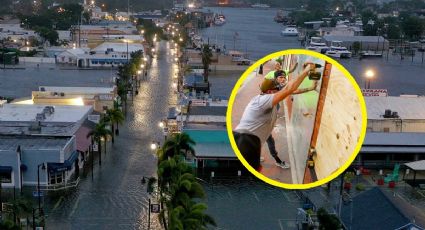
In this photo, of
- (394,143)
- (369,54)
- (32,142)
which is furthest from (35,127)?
(369,54)

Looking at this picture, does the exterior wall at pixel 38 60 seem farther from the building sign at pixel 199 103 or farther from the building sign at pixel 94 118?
the building sign at pixel 94 118

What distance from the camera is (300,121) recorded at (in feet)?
7.37

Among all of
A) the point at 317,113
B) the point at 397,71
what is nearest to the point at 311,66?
the point at 317,113

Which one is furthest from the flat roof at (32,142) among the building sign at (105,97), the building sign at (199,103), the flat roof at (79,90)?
the flat roof at (79,90)

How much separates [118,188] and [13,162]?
7.36 feet

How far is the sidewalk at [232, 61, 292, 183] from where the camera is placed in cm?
226

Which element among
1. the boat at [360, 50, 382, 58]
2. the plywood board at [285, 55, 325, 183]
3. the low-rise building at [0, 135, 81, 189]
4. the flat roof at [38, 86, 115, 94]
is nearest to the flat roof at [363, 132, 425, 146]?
the low-rise building at [0, 135, 81, 189]

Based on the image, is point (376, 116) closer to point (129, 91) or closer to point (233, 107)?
point (129, 91)

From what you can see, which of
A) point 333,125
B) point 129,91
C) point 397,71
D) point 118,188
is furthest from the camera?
point 397,71

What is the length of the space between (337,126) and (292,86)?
0.22 m

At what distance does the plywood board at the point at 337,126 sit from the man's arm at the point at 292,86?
9 cm

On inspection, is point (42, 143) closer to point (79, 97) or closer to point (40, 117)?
point (40, 117)

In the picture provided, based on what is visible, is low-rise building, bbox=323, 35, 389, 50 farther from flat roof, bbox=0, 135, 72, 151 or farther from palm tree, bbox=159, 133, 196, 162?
palm tree, bbox=159, 133, 196, 162

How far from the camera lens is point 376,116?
17.2 m
